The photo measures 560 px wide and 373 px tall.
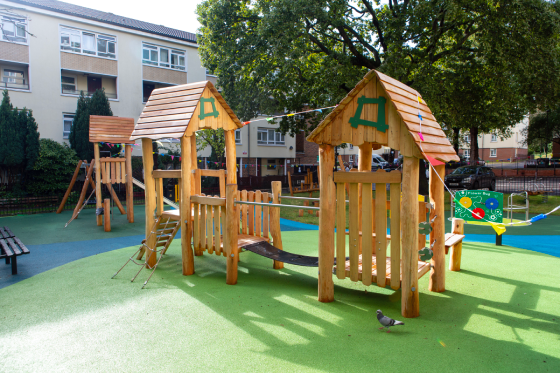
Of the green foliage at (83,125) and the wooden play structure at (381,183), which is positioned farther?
the green foliage at (83,125)

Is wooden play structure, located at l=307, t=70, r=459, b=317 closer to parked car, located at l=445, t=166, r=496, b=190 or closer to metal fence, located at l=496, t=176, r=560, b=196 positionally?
parked car, located at l=445, t=166, r=496, b=190

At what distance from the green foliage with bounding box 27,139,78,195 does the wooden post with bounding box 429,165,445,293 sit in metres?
19.5

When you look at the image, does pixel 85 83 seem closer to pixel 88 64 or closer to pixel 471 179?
pixel 88 64

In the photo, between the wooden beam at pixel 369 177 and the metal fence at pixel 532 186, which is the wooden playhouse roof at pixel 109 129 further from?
the metal fence at pixel 532 186

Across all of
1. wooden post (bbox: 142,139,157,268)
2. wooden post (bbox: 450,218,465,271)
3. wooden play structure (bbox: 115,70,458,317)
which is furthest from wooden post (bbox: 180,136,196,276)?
wooden post (bbox: 450,218,465,271)

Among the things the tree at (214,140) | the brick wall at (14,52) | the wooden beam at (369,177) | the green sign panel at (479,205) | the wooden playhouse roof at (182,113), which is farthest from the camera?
the tree at (214,140)

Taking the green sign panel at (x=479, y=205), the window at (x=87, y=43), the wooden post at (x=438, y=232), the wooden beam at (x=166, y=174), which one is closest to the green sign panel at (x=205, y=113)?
the wooden beam at (x=166, y=174)

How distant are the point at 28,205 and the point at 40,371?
Answer: 16.7 meters

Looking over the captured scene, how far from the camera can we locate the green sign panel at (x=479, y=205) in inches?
230

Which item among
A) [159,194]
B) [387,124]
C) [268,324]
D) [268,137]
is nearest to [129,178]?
[159,194]

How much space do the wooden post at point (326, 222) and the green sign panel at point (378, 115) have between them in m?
0.55

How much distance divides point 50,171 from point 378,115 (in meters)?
19.8

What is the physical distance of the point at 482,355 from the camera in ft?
12.4

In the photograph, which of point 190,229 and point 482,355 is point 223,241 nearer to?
point 190,229
